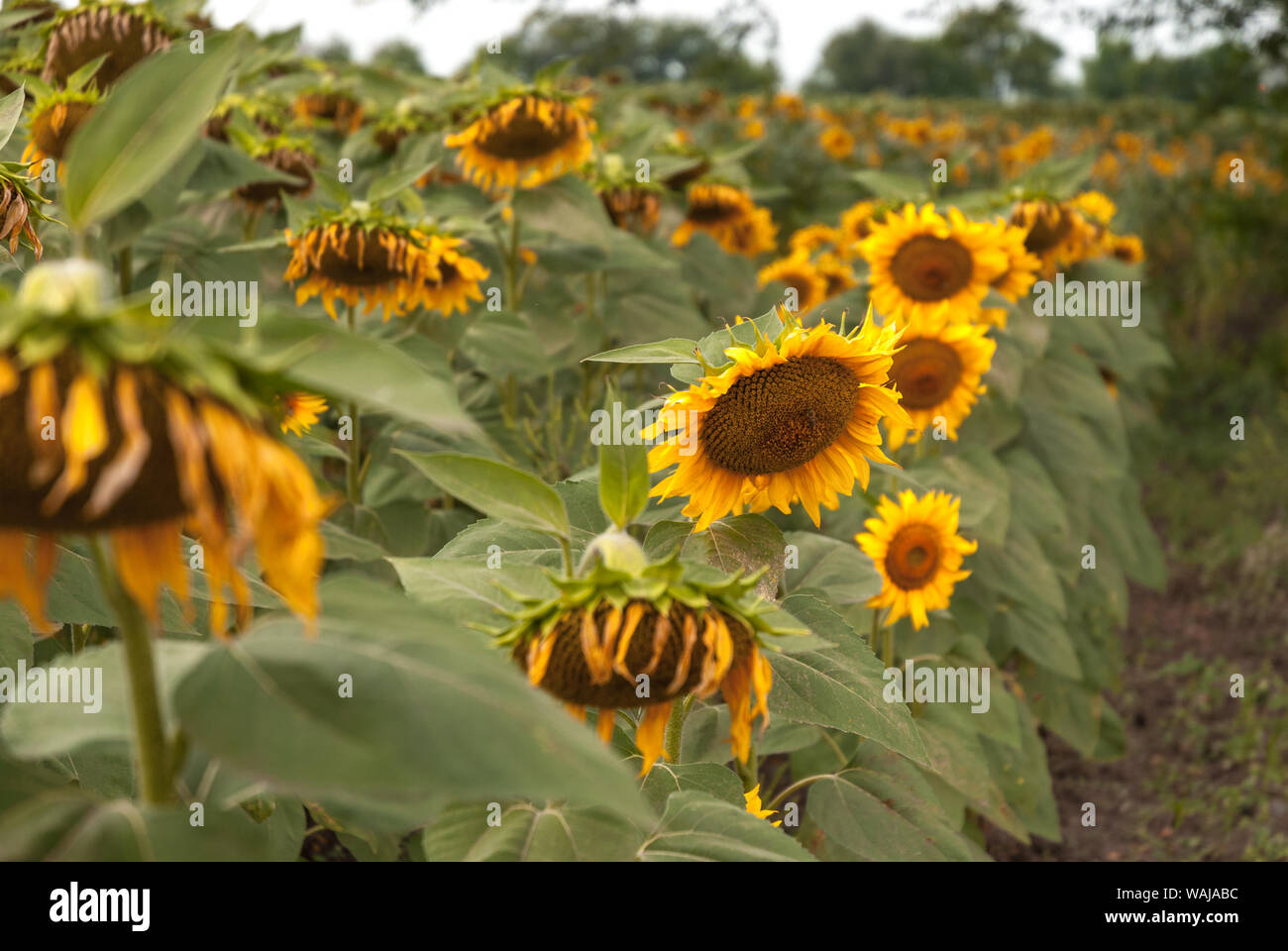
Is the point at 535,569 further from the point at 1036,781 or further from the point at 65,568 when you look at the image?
the point at 1036,781

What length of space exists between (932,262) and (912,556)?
0.68 m

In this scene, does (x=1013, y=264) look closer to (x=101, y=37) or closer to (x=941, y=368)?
(x=941, y=368)


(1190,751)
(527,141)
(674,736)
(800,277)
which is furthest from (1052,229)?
(674,736)

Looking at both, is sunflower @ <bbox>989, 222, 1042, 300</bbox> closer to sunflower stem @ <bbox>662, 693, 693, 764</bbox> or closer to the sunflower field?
the sunflower field

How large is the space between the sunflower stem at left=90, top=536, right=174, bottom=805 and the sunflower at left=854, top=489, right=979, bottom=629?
57.7 inches

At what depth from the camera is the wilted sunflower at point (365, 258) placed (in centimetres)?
188

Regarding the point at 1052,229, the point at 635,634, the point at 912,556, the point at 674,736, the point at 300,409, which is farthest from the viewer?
the point at 1052,229

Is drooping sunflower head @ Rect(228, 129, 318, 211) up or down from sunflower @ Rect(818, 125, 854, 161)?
down

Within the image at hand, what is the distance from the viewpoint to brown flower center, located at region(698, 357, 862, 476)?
116 cm

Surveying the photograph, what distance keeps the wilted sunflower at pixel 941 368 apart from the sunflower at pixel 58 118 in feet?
4.56

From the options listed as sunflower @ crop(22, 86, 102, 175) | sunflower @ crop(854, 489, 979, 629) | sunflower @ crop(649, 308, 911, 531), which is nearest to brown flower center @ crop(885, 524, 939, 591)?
sunflower @ crop(854, 489, 979, 629)

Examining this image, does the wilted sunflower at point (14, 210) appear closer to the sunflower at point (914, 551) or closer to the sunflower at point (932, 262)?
the sunflower at point (914, 551)

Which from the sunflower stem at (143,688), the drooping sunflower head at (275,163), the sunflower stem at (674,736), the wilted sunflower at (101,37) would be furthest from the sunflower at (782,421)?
the drooping sunflower head at (275,163)

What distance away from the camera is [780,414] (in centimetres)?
116
